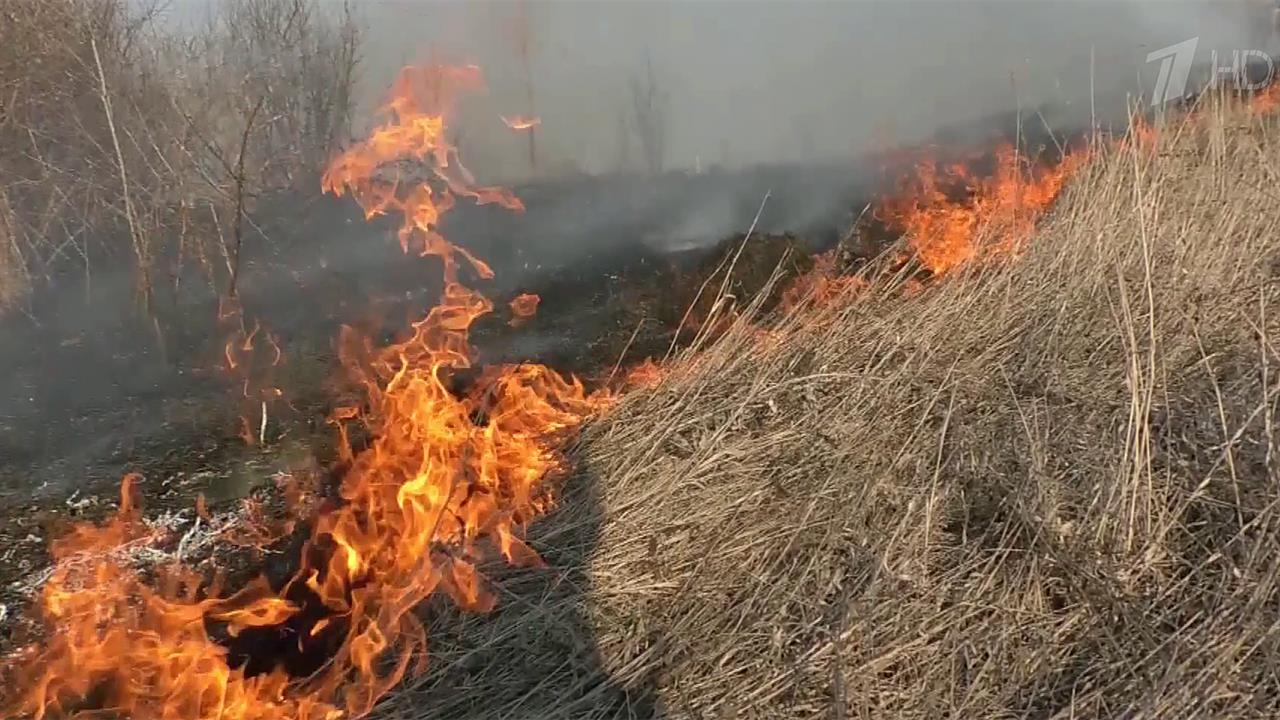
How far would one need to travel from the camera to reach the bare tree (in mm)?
16609

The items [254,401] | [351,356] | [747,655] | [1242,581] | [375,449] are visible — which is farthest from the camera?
[351,356]

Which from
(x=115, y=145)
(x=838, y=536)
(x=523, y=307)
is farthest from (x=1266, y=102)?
(x=115, y=145)

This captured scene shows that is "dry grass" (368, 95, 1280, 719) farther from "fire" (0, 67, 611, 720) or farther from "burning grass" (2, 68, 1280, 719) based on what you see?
"fire" (0, 67, 611, 720)

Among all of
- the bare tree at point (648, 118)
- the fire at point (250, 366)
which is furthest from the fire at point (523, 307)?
the bare tree at point (648, 118)

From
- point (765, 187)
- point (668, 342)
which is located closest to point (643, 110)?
point (765, 187)

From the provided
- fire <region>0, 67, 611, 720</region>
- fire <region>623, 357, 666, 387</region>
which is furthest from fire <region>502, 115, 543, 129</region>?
fire <region>0, 67, 611, 720</region>

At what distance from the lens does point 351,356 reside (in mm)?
7516

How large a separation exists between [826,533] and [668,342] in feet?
14.2

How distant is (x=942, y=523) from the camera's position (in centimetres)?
338

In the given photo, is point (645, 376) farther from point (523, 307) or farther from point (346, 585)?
point (523, 307)

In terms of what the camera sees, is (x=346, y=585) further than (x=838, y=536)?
Yes

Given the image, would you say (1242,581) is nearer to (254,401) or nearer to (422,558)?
(422,558)

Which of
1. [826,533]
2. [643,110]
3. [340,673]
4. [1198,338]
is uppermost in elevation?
[643,110]

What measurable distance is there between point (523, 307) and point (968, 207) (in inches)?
222
